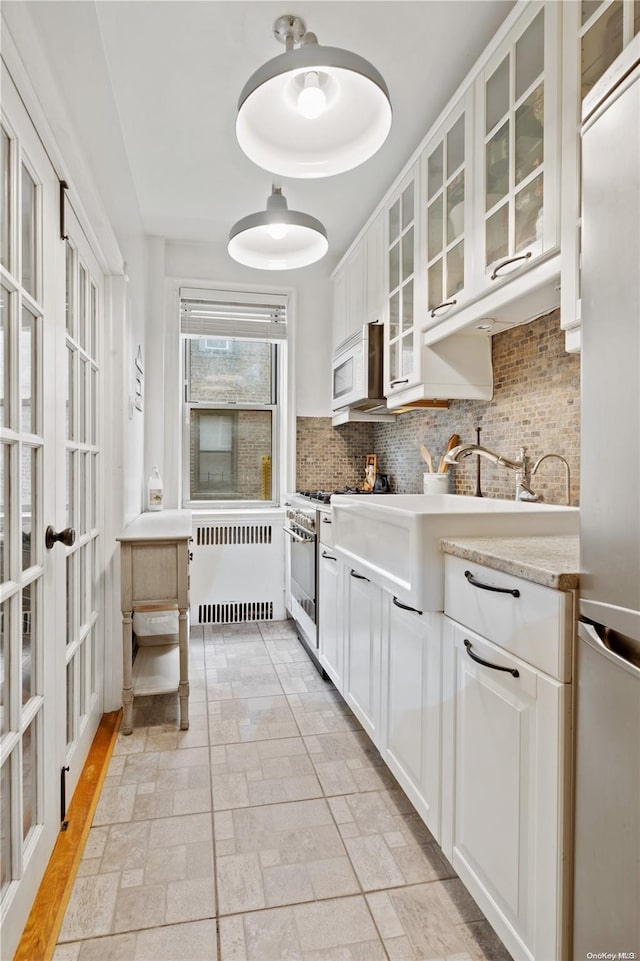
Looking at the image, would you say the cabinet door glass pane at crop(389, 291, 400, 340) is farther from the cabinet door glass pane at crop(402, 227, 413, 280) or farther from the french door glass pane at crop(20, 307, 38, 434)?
the french door glass pane at crop(20, 307, 38, 434)

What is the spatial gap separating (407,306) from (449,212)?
50 cm

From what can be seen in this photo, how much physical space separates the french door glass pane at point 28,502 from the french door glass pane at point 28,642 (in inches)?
3.0

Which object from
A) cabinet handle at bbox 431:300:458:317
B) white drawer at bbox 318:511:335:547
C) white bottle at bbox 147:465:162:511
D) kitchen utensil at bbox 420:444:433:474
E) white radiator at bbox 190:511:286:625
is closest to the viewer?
cabinet handle at bbox 431:300:458:317

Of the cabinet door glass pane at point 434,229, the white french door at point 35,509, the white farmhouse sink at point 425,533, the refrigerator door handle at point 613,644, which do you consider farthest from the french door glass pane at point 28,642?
the cabinet door glass pane at point 434,229

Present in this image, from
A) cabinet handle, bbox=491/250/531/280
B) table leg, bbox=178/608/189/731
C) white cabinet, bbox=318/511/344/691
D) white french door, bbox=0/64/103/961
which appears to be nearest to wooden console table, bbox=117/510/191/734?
table leg, bbox=178/608/189/731

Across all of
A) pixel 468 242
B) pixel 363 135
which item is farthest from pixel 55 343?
pixel 468 242

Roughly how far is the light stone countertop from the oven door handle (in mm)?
1526

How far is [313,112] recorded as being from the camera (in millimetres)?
1439

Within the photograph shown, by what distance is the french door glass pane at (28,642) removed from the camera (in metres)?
1.25

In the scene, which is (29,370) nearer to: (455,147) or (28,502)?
(28,502)

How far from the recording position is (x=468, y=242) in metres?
1.86

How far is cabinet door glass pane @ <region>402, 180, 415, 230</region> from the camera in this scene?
2428 millimetres

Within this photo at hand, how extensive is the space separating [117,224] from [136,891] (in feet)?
8.02

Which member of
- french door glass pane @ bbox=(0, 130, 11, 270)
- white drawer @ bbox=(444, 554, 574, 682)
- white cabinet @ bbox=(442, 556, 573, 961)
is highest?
french door glass pane @ bbox=(0, 130, 11, 270)
